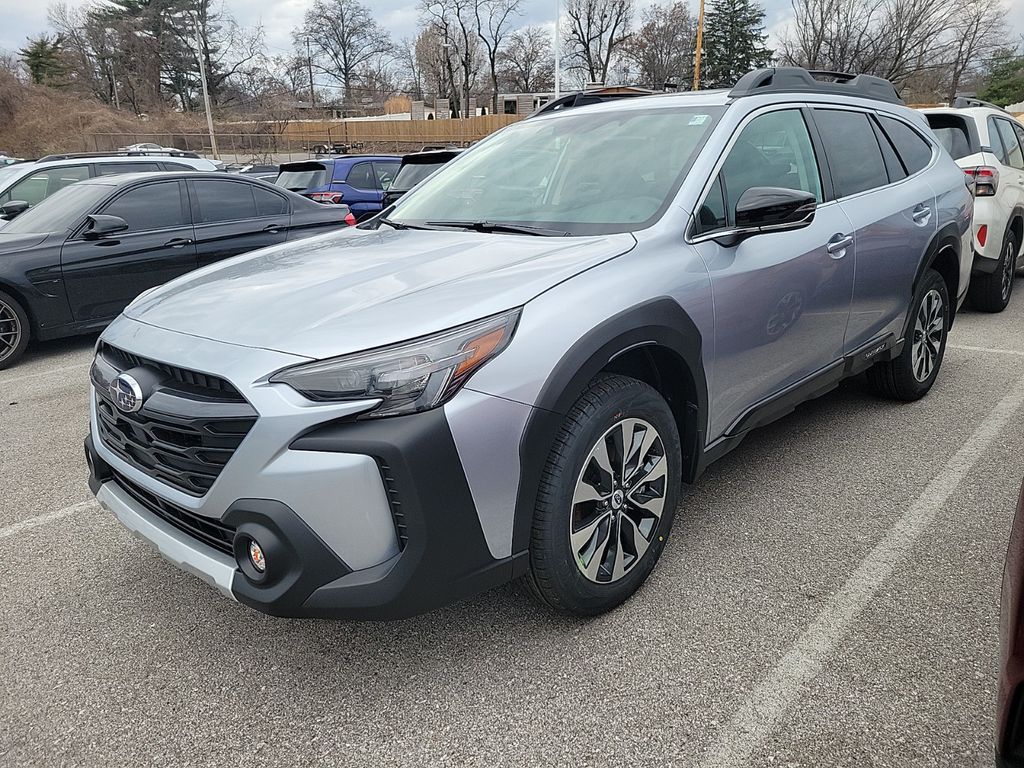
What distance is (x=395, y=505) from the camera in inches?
75.4

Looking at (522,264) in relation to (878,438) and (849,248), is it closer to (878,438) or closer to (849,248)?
(849,248)

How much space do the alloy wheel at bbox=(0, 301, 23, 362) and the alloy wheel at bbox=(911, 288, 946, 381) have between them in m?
6.53

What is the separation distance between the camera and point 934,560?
114 inches

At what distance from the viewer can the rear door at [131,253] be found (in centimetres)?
630

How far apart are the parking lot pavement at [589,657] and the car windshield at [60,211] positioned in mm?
3873

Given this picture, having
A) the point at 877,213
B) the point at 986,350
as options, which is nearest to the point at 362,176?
the point at 986,350

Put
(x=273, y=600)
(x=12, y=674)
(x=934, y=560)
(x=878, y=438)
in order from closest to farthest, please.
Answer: (x=273, y=600) → (x=12, y=674) → (x=934, y=560) → (x=878, y=438)

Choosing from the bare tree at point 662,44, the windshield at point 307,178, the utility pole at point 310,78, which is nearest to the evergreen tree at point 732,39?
the bare tree at point 662,44

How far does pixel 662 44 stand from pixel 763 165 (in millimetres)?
67507

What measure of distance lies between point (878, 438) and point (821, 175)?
4.84 feet

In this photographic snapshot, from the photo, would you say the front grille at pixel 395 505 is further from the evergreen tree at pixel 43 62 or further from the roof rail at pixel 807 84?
the evergreen tree at pixel 43 62

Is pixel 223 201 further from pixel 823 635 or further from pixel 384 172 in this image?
pixel 823 635

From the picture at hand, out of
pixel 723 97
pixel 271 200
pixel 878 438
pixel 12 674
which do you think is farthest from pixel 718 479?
pixel 271 200

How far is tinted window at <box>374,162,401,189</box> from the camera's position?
40.6ft
